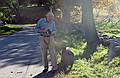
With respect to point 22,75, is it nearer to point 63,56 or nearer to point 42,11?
point 63,56

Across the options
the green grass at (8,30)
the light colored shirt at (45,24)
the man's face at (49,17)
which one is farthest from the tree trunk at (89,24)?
the green grass at (8,30)

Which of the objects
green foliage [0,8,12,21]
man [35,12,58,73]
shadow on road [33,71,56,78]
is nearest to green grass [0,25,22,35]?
green foliage [0,8,12,21]

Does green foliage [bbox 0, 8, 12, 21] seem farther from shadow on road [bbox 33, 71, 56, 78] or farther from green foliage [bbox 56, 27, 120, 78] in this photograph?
shadow on road [bbox 33, 71, 56, 78]

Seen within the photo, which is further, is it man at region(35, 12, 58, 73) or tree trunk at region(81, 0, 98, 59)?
tree trunk at region(81, 0, 98, 59)

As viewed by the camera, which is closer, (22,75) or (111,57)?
(22,75)

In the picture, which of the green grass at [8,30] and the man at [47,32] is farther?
the green grass at [8,30]

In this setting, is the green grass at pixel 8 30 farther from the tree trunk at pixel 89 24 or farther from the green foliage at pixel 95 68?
the green foliage at pixel 95 68

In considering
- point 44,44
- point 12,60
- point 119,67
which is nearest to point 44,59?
point 44,44

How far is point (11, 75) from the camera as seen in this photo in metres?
11.0

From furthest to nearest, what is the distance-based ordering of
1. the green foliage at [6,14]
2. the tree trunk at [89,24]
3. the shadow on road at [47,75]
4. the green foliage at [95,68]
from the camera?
the green foliage at [6,14], the tree trunk at [89,24], the shadow on road at [47,75], the green foliage at [95,68]

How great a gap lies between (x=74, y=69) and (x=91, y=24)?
780 cm

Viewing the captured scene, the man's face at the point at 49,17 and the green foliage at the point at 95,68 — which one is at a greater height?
the man's face at the point at 49,17

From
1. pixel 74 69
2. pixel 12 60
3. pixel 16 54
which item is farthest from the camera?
pixel 16 54

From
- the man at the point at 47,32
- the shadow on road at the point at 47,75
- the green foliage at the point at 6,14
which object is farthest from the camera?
the green foliage at the point at 6,14
